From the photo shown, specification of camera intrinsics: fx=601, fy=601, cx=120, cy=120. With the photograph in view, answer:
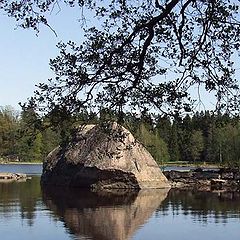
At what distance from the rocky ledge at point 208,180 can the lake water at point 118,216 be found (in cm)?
666

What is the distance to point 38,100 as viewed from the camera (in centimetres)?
743

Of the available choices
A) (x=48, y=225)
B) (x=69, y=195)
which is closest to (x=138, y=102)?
(x=48, y=225)

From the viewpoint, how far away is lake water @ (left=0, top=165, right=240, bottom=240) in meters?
16.4

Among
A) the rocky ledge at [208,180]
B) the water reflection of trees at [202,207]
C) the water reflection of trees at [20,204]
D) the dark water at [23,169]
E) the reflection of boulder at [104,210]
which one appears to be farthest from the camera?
the dark water at [23,169]

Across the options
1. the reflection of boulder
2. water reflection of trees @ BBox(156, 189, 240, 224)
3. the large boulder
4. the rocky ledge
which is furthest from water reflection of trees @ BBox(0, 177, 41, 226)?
the rocky ledge

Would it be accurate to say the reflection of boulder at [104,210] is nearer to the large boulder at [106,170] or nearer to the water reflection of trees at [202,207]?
the water reflection of trees at [202,207]

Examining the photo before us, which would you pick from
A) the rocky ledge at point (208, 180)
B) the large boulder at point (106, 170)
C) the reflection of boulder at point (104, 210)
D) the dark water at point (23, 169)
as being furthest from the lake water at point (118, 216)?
the dark water at point (23, 169)

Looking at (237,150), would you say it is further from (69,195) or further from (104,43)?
(104,43)

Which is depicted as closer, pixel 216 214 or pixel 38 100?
pixel 38 100

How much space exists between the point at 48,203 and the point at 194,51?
18638 millimetres

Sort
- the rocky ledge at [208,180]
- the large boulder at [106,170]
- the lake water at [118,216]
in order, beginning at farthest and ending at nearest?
the rocky ledge at [208,180] < the large boulder at [106,170] < the lake water at [118,216]

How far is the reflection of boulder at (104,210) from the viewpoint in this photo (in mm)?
17323

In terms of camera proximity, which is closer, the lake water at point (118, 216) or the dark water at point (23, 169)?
the lake water at point (118, 216)

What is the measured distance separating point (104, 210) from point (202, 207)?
413 centimetres
